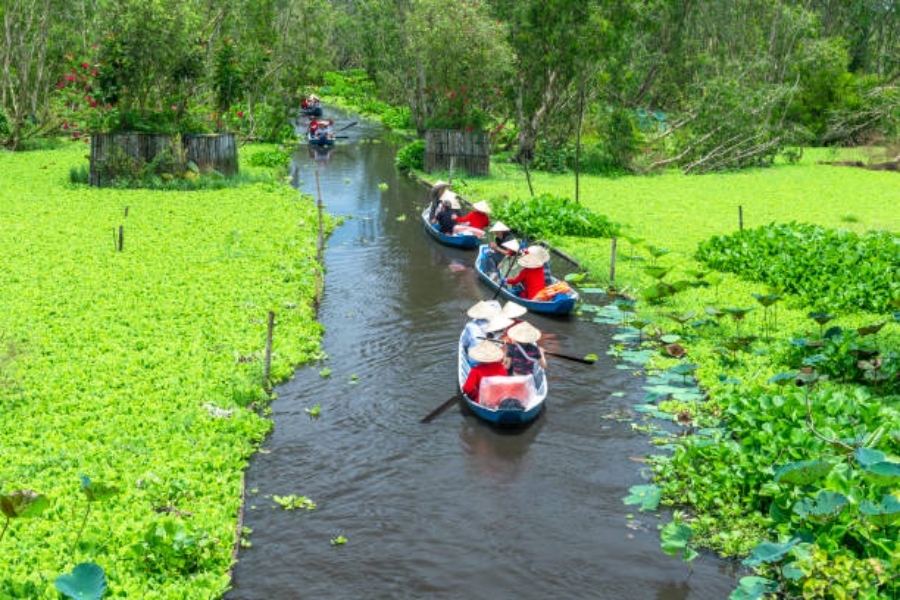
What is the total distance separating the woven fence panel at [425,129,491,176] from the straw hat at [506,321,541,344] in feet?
68.2

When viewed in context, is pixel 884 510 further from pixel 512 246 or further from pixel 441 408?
pixel 512 246

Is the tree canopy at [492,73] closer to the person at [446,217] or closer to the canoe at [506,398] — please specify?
the person at [446,217]

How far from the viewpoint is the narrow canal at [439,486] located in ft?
27.8

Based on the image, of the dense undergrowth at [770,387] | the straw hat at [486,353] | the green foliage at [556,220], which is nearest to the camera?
the dense undergrowth at [770,387]

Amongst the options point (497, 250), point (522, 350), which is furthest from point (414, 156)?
point (522, 350)

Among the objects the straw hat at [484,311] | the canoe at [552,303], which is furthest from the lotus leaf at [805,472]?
the canoe at [552,303]

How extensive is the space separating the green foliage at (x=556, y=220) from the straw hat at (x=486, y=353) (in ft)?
35.9

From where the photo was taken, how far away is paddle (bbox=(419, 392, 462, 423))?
12109mm

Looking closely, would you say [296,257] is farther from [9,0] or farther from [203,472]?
[9,0]

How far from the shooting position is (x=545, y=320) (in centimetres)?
1672

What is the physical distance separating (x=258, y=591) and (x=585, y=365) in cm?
757

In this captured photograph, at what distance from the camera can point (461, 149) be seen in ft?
108

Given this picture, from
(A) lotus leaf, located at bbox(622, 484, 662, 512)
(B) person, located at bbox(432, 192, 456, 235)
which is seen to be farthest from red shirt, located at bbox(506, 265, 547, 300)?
(A) lotus leaf, located at bbox(622, 484, 662, 512)

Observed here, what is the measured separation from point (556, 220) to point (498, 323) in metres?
10.6
